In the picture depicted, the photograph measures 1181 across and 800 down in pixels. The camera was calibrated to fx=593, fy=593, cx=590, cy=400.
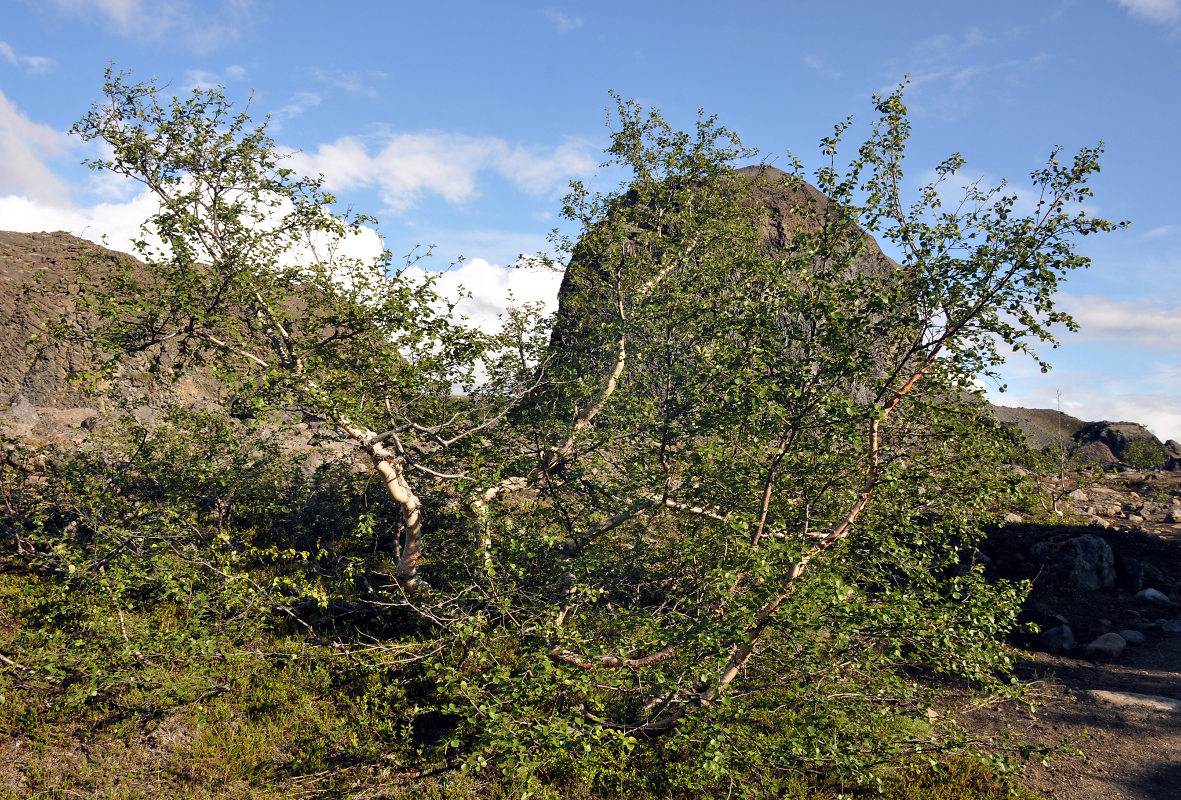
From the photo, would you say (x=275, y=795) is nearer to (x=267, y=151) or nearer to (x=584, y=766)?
(x=584, y=766)

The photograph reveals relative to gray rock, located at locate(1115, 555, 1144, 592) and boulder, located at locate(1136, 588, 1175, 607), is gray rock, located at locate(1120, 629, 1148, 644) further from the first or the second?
gray rock, located at locate(1115, 555, 1144, 592)

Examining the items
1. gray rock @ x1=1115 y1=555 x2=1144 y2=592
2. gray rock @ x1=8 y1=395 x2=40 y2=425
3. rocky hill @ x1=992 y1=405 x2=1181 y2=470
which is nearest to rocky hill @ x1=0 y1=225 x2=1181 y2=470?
gray rock @ x1=8 y1=395 x2=40 y2=425

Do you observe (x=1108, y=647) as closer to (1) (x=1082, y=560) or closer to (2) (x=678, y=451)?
(1) (x=1082, y=560)

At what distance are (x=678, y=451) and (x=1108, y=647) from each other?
12.7 m

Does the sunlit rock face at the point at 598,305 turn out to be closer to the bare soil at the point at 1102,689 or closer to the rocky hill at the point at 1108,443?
the bare soil at the point at 1102,689

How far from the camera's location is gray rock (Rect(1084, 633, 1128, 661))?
14.4 metres

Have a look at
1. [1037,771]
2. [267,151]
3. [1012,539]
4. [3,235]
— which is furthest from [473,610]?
[3,235]

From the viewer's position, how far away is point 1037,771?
10.2 metres

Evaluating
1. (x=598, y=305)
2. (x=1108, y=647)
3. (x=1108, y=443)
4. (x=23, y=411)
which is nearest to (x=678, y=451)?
(x=598, y=305)

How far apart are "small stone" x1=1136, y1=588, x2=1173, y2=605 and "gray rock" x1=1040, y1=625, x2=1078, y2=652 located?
4060 millimetres

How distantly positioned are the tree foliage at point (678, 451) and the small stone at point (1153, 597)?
9.36 meters

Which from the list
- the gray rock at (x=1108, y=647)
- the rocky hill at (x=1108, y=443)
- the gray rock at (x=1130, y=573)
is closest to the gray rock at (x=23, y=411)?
the gray rock at (x=1108, y=647)

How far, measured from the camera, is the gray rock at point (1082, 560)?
709 inches

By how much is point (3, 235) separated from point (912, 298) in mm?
33500
